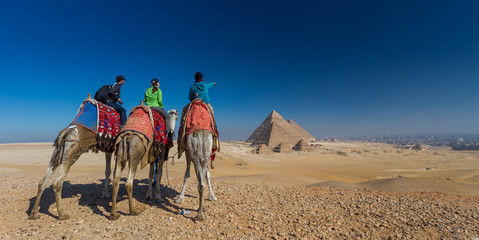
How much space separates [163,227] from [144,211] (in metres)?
1.07

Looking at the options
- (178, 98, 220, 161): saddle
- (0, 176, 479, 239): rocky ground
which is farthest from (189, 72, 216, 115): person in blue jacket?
(0, 176, 479, 239): rocky ground

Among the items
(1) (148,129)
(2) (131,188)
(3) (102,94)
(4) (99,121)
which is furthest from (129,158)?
(3) (102,94)

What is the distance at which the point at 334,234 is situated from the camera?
3.48 metres

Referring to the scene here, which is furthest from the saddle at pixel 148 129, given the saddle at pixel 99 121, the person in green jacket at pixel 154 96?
the saddle at pixel 99 121

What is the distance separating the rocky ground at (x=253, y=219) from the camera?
11.3ft

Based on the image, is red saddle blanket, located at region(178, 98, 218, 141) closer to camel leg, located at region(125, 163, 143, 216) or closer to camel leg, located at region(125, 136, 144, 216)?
camel leg, located at region(125, 136, 144, 216)

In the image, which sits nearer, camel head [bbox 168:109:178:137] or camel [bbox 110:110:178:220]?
camel [bbox 110:110:178:220]

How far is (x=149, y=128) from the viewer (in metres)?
4.57

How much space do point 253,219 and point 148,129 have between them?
2.98 meters

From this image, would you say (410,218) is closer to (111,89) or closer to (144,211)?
(144,211)

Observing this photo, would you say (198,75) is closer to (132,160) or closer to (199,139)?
(199,139)

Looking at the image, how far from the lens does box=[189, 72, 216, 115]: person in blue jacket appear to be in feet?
17.3

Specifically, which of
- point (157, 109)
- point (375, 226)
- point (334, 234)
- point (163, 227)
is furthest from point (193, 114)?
point (375, 226)

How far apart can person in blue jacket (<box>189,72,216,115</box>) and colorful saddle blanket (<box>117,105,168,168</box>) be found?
1059mm
